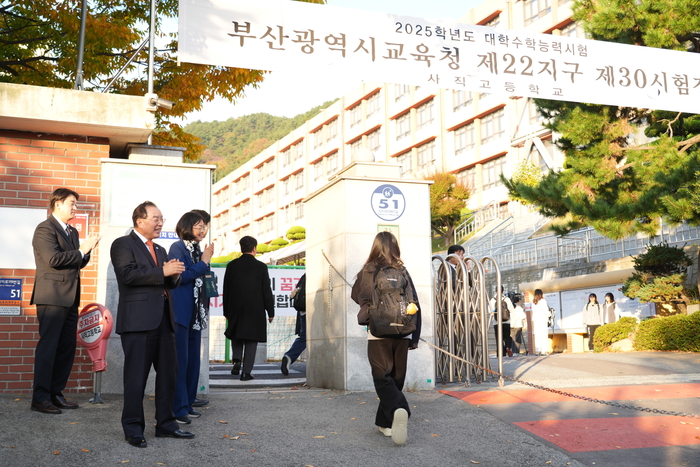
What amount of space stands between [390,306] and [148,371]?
1.88 meters

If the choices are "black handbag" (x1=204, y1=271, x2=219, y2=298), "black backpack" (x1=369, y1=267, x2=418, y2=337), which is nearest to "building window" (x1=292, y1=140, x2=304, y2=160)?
"black handbag" (x1=204, y1=271, x2=219, y2=298)

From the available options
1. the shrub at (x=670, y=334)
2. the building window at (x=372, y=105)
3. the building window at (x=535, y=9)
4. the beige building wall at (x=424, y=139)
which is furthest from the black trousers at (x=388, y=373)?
the building window at (x=372, y=105)

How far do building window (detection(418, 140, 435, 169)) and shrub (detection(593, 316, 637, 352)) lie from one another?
32445 millimetres

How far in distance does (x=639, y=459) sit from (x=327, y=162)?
187ft

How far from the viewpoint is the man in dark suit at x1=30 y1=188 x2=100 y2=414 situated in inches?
219

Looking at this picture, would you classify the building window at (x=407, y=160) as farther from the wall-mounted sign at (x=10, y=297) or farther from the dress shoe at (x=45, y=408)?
the dress shoe at (x=45, y=408)

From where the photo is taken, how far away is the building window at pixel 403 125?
166 feet

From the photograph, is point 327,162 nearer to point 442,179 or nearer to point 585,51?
point 442,179

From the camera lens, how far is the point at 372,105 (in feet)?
180

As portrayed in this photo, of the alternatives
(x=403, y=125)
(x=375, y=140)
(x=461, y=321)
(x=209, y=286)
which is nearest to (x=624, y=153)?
(x=461, y=321)

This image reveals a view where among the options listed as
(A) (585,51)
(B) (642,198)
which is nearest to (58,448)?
(A) (585,51)

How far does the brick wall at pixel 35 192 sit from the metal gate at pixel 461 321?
3.90 meters

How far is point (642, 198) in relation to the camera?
520 inches

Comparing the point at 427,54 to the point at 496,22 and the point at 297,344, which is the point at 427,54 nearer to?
the point at 297,344
